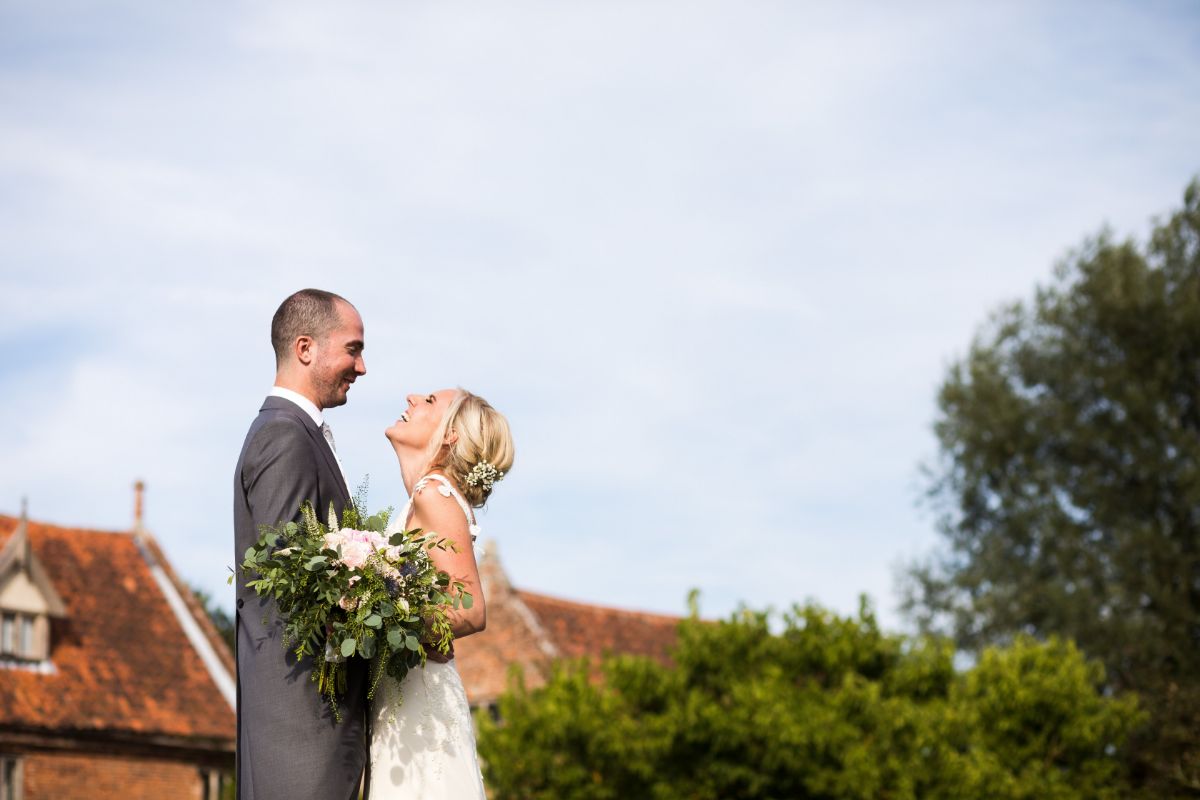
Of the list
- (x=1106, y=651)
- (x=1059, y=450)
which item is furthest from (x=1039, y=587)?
(x=1059, y=450)

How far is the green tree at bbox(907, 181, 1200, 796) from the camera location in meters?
32.5

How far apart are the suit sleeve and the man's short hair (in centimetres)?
39

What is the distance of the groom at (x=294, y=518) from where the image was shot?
222 inches

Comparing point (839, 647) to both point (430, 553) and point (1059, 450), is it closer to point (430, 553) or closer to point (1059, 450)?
point (1059, 450)

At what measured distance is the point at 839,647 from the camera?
25578 millimetres

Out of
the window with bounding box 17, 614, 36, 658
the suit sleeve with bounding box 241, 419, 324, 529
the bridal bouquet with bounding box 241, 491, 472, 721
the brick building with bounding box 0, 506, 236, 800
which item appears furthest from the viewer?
the window with bounding box 17, 614, 36, 658

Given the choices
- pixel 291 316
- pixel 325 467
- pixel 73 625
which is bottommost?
pixel 325 467

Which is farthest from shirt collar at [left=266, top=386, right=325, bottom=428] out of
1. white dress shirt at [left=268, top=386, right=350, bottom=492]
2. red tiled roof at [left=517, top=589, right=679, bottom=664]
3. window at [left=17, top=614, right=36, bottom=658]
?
red tiled roof at [left=517, top=589, right=679, bottom=664]

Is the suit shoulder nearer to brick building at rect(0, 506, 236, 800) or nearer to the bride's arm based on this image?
the bride's arm

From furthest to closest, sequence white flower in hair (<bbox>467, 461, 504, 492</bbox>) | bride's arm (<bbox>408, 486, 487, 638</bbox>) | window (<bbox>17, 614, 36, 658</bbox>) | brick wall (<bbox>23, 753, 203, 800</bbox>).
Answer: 1. window (<bbox>17, 614, 36, 658</bbox>)
2. brick wall (<bbox>23, 753, 203, 800</bbox>)
3. white flower in hair (<bbox>467, 461, 504, 492</bbox>)
4. bride's arm (<bbox>408, 486, 487, 638</bbox>)

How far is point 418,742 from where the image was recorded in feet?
20.3

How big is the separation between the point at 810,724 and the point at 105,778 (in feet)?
44.2

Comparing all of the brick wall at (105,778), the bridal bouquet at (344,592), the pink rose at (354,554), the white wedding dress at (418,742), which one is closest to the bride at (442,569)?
the white wedding dress at (418,742)

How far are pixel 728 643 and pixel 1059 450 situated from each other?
14.2 metres
